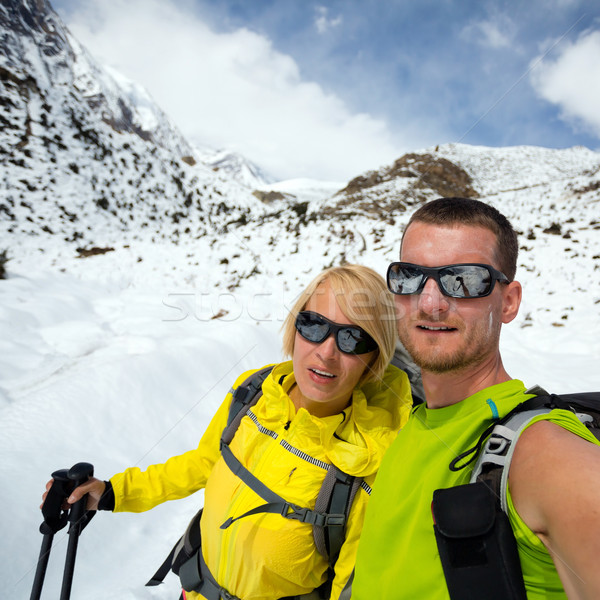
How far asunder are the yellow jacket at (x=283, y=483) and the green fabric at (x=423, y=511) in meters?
0.17

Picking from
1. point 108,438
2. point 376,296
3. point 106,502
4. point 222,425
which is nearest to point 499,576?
point 376,296

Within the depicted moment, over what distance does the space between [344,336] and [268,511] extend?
82cm

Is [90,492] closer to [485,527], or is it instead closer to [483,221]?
[485,527]

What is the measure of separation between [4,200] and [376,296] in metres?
15.3

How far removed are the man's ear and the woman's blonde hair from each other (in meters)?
0.50

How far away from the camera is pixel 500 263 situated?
1.24 m

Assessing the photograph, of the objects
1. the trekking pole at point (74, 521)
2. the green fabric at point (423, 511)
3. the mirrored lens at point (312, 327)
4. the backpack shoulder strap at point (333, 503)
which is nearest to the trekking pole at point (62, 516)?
the trekking pole at point (74, 521)

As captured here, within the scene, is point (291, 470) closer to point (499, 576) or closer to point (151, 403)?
point (499, 576)

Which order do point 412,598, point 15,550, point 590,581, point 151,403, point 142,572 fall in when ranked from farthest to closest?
point 151,403 < point 142,572 < point 15,550 < point 412,598 < point 590,581

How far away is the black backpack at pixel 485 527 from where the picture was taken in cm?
72

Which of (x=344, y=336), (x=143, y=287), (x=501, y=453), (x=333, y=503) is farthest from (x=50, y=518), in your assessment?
(x=143, y=287)

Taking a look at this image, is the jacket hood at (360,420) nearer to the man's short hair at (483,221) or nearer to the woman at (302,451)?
the woman at (302,451)

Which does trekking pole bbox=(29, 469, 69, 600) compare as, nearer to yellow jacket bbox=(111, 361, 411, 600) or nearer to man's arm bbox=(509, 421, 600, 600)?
yellow jacket bbox=(111, 361, 411, 600)

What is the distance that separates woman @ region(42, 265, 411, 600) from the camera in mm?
1341
